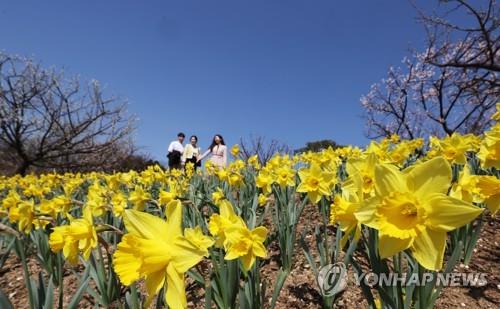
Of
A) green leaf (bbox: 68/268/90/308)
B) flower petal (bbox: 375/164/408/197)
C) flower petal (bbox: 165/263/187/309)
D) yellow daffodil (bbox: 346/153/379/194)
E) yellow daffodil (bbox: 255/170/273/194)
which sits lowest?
green leaf (bbox: 68/268/90/308)

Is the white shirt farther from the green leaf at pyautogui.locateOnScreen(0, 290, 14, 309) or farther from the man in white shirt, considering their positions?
the green leaf at pyautogui.locateOnScreen(0, 290, 14, 309)

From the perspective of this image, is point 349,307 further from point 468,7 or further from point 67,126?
point 67,126

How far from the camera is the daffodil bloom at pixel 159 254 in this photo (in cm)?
102

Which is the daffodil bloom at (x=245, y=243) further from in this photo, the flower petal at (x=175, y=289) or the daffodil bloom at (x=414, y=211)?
the daffodil bloom at (x=414, y=211)

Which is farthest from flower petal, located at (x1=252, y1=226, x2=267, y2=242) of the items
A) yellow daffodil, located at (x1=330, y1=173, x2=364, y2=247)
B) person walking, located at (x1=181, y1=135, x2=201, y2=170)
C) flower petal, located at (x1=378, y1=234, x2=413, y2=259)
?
person walking, located at (x1=181, y1=135, x2=201, y2=170)

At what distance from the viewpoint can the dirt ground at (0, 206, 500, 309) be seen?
6.30ft

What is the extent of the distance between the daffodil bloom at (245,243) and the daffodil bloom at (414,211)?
2.03 ft

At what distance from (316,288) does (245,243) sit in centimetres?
85

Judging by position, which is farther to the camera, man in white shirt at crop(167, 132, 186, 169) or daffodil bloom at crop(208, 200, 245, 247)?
man in white shirt at crop(167, 132, 186, 169)

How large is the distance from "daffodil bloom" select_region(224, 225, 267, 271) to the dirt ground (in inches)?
5.3

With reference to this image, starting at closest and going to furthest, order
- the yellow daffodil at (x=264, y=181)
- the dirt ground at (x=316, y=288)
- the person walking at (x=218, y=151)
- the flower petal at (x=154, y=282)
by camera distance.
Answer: the flower petal at (x=154, y=282)
the dirt ground at (x=316, y=288)
the yellow daffodil at (x=264, y=181)
the person walking at (x=218, y=151)

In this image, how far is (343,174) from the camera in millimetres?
3975

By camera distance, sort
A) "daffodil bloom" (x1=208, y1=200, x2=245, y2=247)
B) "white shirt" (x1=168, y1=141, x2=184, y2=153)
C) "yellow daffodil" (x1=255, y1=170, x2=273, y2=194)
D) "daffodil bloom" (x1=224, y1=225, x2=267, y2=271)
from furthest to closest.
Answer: "white shirt" (x1=168, y1=141, x2=184, y2=153), "yellow daffodil" (x1=255, y1=170, x2=273, y2=194), "daffodil bloom" (x1=208, y1=200, x2=245, y2=247), "daffodil bloom" (x1=224, y1=225, x2=267, y2=271)

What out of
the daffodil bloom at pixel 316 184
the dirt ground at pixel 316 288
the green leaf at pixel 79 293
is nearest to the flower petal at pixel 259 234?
the dirt ground at pixel 316 288
